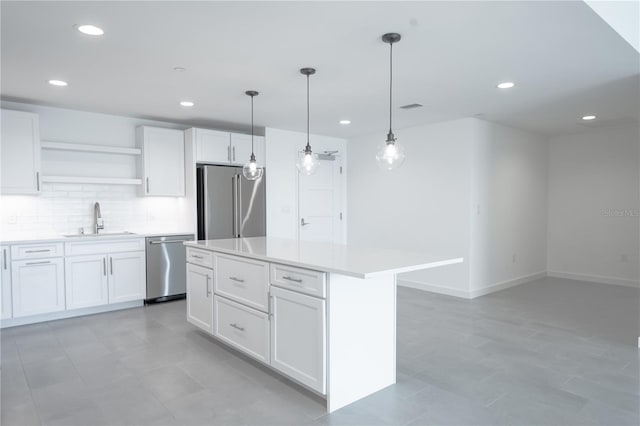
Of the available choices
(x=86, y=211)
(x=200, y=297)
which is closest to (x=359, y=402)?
(x=200, y=297)

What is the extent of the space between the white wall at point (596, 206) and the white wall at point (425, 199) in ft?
8.14

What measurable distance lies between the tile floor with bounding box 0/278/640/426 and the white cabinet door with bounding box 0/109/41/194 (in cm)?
146

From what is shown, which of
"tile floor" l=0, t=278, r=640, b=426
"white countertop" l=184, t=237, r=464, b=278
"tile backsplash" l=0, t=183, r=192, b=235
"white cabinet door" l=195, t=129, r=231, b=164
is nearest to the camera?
"white countertop" l=184, t=237, r=464, b=278

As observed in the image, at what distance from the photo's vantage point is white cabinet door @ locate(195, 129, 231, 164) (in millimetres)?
5023

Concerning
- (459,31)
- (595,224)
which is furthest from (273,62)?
(595,224)

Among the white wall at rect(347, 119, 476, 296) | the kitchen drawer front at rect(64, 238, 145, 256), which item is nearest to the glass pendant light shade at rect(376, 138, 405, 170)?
the white wall at rect(347, 119, 476, 296)

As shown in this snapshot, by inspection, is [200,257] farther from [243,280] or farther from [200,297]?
[243,280]

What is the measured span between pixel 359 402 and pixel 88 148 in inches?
162

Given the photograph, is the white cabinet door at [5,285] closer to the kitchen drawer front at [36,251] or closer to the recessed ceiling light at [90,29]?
the kitchen drawer front at [36,251]

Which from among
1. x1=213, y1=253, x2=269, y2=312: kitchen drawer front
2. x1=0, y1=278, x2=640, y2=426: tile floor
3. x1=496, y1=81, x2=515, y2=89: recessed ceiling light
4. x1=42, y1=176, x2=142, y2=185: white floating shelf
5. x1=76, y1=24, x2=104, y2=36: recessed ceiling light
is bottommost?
x1=0, y1=278, x2=640, y2=426: tile floor

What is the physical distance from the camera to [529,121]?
529cm

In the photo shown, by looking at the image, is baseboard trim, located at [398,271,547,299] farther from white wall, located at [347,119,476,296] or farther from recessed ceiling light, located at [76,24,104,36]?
recessed ceiling light, located at [76,24,104,36]

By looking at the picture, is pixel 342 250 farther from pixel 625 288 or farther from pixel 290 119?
pixel 625 288

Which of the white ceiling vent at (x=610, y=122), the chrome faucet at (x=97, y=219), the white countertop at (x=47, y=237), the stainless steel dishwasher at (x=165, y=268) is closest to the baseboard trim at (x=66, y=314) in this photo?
the stainless steel dishwasher at (x=165, y=268)
